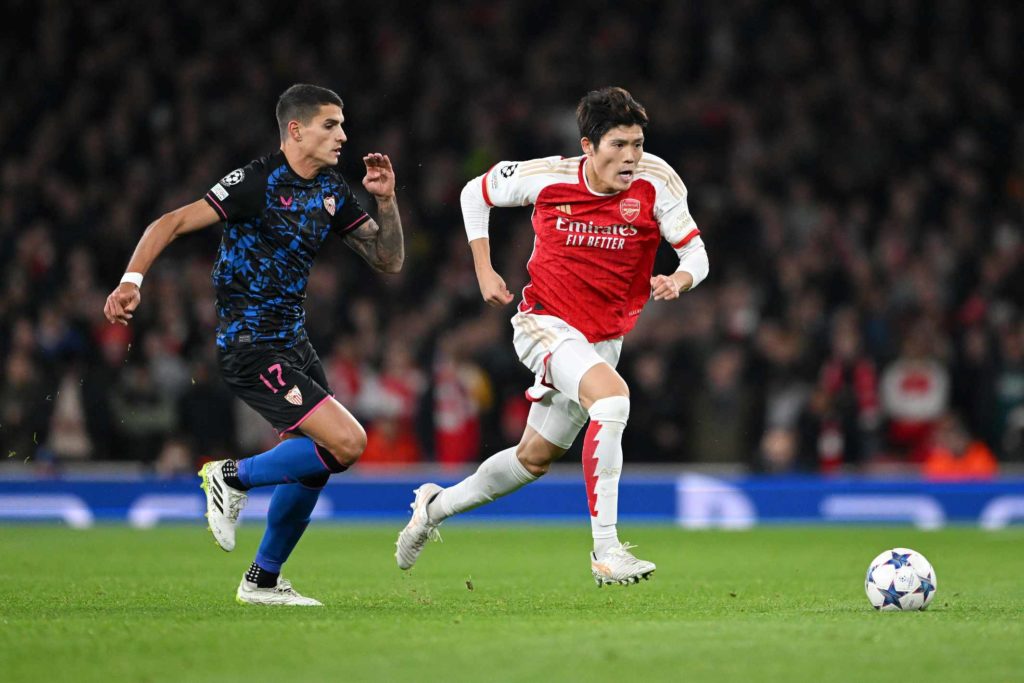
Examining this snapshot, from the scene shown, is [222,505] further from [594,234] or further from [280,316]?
[594,234]

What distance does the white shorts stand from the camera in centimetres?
747

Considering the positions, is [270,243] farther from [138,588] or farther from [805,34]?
[805,34]

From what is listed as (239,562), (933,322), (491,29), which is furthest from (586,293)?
(491,29)

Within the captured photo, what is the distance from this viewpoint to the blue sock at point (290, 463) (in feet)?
23.9

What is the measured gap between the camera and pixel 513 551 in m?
11.9

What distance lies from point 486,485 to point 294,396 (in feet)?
4.25

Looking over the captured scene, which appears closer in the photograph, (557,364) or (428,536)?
(557,364)

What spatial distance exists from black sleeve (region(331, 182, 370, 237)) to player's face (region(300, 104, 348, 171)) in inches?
10.1

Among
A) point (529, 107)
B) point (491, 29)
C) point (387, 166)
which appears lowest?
point (387, 166)

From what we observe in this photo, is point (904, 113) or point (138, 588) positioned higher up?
point (904, 113)

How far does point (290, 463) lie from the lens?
728cm

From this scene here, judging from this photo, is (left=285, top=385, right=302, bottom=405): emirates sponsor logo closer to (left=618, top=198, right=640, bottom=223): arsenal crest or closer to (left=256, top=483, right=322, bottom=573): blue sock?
(left=256, top=483, right=322, bottom=573): blue sock

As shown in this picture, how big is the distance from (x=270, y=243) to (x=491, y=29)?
44.5 ft

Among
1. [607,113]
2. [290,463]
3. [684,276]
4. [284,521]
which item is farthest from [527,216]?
[290,463]
